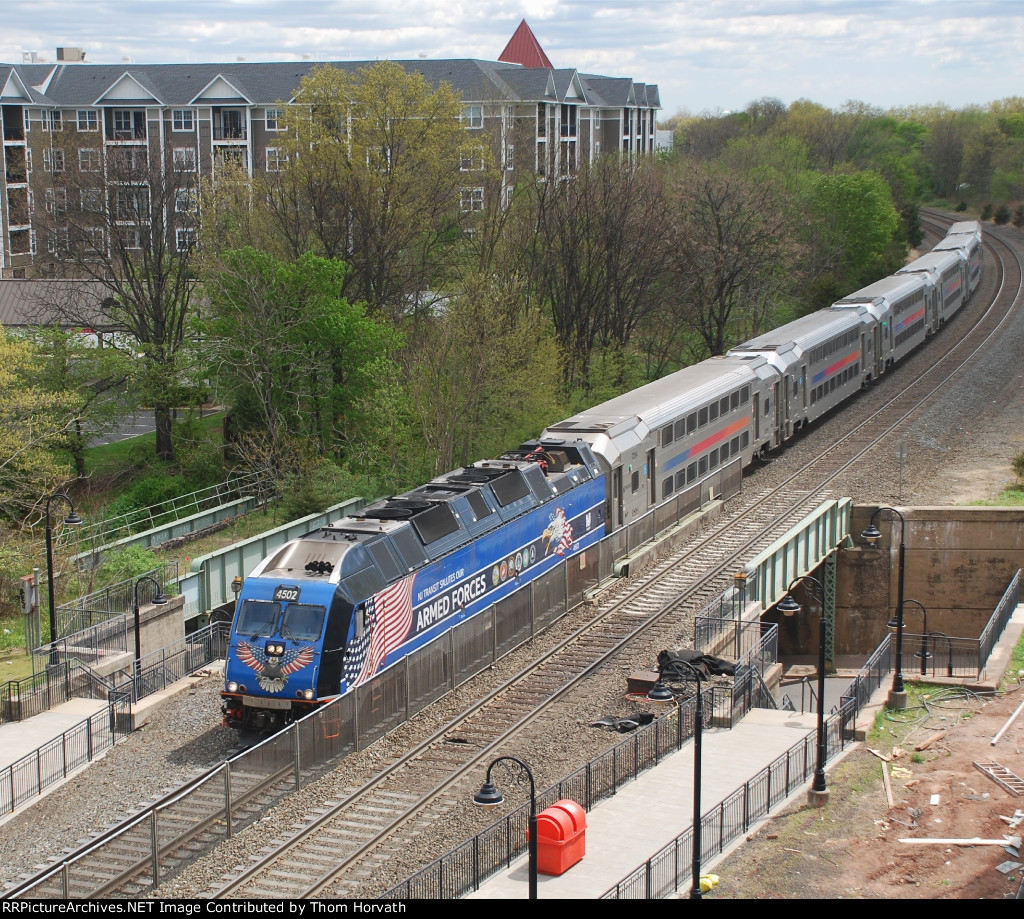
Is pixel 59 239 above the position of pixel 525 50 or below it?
below

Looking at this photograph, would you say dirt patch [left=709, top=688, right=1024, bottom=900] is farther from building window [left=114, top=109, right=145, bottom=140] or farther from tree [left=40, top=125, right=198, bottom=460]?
building window [left=114, top=109, right=145, bottom=140]

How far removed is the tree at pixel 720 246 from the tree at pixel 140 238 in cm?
2608

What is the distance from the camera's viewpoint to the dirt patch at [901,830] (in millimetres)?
19578

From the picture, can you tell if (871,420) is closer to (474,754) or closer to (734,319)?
(734,319)

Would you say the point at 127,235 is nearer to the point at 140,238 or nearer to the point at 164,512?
the point at 140,238

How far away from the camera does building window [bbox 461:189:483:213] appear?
Result: 212 feet

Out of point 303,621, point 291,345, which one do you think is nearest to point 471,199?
point 291,345

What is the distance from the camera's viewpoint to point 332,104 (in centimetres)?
5853

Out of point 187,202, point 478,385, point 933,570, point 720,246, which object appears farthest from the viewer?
point 720,246

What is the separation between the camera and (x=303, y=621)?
80.6 feet

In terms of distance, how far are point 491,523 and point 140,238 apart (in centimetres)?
3648

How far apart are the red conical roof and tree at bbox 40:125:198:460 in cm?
8433

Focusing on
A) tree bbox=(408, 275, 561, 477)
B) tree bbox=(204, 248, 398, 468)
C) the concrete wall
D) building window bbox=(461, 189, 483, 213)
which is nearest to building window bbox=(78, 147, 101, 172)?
tree bbox=(204, 248, 398, 468)
